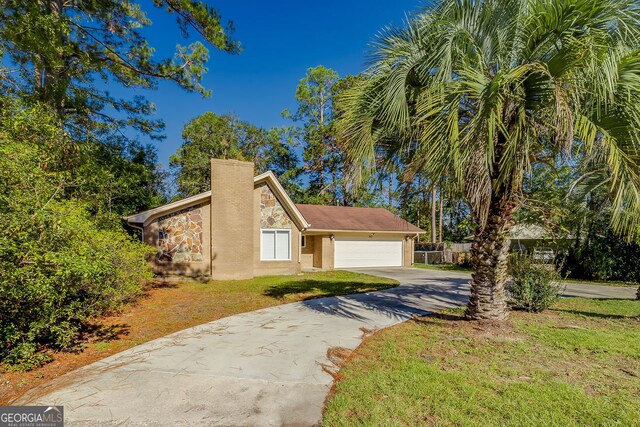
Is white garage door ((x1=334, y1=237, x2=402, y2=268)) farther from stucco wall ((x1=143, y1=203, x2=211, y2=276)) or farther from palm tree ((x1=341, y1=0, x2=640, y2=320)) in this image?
palm tree ((x1=341, y1=0, x2=640, y2=320))

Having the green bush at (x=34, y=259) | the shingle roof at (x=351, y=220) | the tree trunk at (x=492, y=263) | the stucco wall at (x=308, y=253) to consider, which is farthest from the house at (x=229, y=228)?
the green bush at (x=34, y=259)

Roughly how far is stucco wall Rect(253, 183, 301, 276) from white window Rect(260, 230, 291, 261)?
19cm

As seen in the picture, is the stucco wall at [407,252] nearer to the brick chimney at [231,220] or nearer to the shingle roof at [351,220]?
the shingle roof at [351,220]

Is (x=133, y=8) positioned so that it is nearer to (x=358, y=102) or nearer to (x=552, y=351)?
(x=358, y=102)

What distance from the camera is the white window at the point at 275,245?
15.5 m

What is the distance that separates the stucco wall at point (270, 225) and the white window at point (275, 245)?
193mm

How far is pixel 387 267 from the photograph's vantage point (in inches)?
848

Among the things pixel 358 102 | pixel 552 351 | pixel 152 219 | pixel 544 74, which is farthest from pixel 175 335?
pixel 152 219

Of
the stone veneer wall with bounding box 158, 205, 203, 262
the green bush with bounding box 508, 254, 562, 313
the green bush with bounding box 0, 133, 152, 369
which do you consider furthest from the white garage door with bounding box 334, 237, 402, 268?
the green bush with bounding box 0, 133, 152, 369

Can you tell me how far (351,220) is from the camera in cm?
2153

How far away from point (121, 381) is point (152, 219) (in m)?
10.6

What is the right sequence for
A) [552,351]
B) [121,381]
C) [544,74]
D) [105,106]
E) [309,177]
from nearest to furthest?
[121,381], [544,74], [552,351], [105,106], [309,177]

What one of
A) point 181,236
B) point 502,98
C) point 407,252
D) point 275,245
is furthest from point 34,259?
point 407,252

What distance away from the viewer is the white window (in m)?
15.5
